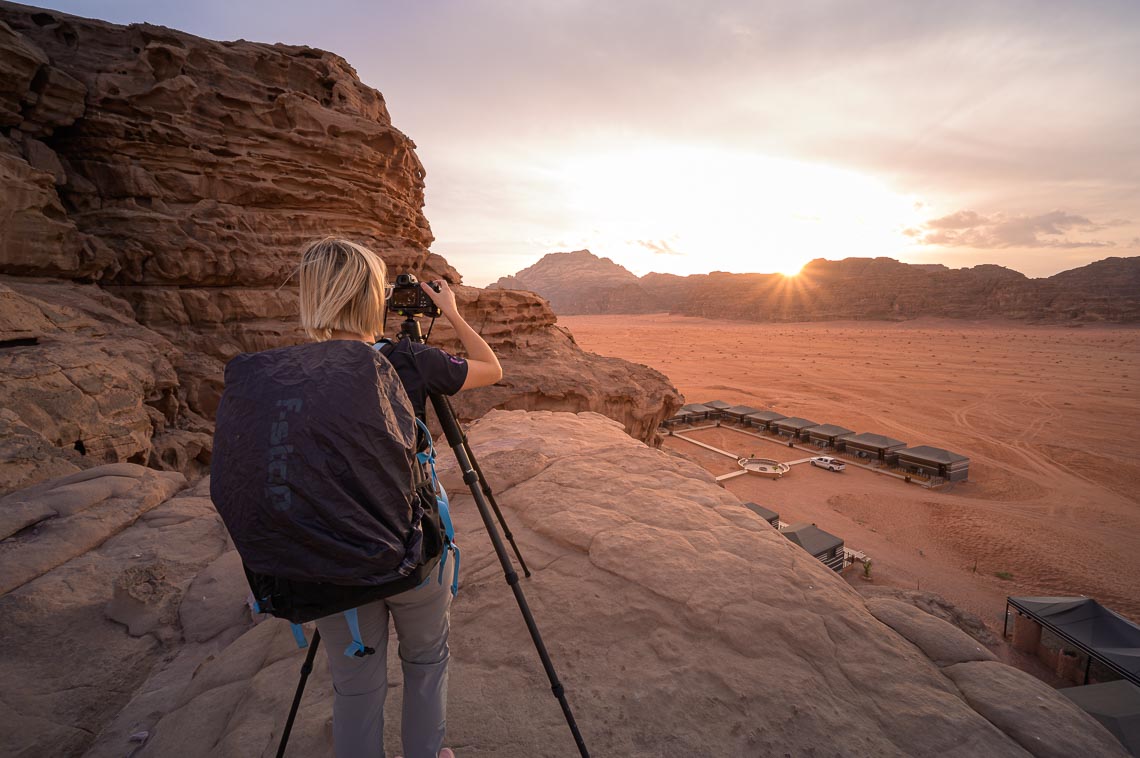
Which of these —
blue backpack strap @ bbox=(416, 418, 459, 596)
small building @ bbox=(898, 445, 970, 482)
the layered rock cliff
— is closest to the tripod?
blue backpack strap @ bbox=(416, 418, 459, 596)

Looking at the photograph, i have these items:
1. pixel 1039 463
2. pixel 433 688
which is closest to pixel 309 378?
pixel 433 688

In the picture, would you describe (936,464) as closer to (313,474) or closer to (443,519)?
(443,519)

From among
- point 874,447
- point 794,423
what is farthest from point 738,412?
point 874,447

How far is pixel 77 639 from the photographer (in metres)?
2.76

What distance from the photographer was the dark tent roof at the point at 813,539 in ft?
32.2

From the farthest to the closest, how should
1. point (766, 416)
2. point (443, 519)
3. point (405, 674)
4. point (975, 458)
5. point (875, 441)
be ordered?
point (766, 416) < point (975, 458) < point (875, 441) < point (443, 519) < point (405, 674)

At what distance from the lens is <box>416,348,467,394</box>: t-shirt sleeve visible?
6.31ft

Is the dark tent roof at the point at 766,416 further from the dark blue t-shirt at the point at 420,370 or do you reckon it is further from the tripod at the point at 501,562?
the dark blue t-shirt at the point at 420,370

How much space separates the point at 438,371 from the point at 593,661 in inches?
65.8

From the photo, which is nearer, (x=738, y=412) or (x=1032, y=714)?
(x=1032, y=714)

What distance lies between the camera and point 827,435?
1891cm

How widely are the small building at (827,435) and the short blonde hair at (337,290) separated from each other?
20434 millimetres

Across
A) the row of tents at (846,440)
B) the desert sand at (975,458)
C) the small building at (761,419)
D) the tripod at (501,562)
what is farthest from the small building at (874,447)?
the tripod at (501,562)

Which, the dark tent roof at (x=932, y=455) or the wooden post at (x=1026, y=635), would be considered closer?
the wooden post at (x=1026, y=635)
